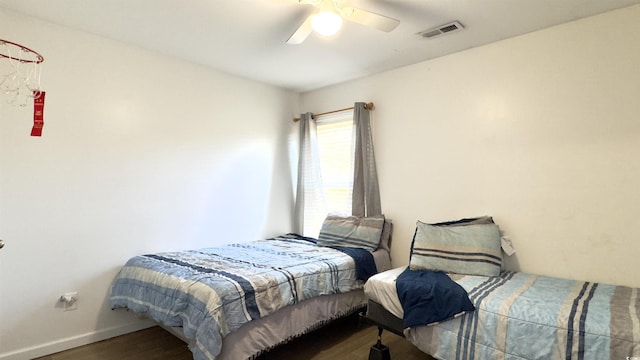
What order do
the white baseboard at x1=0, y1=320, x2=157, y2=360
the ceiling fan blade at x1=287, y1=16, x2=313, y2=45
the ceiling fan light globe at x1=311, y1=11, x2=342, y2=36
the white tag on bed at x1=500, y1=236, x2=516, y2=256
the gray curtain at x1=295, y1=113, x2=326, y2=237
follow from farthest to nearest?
the gray curtain at x1=295, y1=113, x2=326, y2=237 < the white tag on bed at x1=500, y1=236, x2=516, y2=256 < the white baseboard at x1=0, y1=320, x2=157, y2=360 < the ceiling fan blade at x1=287, y1=16, x2=313, y2=45 < the ceiling fan light globe at x1=311, y1=11, x2=342, y2=36

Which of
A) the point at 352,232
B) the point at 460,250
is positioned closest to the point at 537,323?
the point at 460,250

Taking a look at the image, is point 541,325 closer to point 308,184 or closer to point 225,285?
point 225,285

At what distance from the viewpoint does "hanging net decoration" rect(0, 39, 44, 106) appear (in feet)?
7.54

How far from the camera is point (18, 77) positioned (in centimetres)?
238

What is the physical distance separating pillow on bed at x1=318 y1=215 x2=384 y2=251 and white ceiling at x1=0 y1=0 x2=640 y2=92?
1.52 meters

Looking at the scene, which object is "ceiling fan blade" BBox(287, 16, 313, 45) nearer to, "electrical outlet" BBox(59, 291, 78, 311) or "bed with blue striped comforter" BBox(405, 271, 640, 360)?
"bed with blue striped comforter" BBox(405, 271, 640, 360)

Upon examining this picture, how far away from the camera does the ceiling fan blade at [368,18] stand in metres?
1.97

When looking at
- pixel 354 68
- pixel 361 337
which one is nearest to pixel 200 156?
pixel 354 68

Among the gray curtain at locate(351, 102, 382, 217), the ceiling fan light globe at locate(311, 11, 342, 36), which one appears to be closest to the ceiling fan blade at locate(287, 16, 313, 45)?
the ceiling fan light globe at locate(311, 11, 342, 36)

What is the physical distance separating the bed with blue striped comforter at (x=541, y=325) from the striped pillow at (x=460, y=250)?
0.23 metres

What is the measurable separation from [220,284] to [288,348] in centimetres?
92

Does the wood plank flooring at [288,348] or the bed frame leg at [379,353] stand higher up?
the bed frame leg at [379,353]

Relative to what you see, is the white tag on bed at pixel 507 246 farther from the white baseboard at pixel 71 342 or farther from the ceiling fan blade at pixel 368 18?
the white baseboard at pixel 71 342

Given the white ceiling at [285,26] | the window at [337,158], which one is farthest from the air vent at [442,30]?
the window at [337,158]
